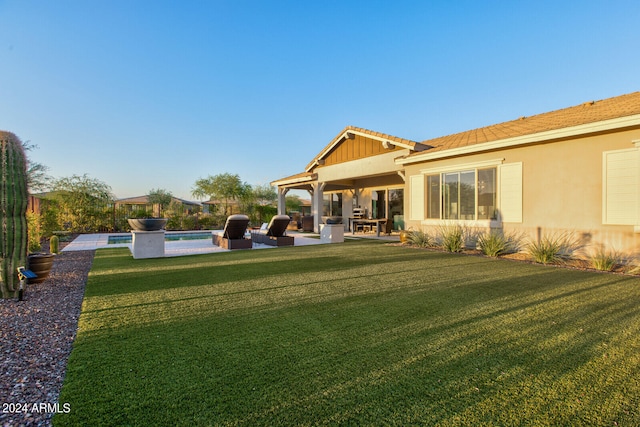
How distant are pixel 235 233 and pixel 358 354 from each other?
8826 millimetres

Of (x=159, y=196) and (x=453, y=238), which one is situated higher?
(x=159, y=196)

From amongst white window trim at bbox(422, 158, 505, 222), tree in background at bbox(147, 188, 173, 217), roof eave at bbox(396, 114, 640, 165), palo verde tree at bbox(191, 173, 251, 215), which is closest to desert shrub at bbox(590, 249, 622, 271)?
white window trim at bbox(422, 158, 505, 222)

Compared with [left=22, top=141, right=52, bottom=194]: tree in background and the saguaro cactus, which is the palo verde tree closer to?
[left=22, top=141, right=52, bottom=194]: tree in background

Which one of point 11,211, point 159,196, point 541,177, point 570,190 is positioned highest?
point 159,196

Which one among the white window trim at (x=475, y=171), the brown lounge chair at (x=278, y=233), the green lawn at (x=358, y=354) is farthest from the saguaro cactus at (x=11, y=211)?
the white window trim at (x=475, y=171)

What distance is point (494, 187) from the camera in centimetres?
935

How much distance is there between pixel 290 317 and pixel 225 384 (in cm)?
154

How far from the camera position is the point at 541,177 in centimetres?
826

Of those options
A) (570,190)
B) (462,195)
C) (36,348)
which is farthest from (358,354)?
(462,195)

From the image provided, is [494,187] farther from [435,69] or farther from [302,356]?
[435,69]

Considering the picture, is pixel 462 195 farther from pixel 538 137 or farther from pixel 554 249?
pixel 554 249

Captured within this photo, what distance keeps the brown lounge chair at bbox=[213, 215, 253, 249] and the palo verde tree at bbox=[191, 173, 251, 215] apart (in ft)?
91.0

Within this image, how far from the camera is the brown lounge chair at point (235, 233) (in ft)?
34.1

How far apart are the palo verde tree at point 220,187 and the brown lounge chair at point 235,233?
Answer: 2775 centimetres
